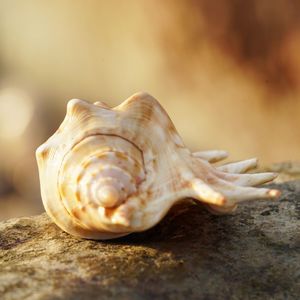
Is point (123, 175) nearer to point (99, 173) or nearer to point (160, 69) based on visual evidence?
point (99, 173)

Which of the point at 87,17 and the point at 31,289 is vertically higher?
the point at 87,17

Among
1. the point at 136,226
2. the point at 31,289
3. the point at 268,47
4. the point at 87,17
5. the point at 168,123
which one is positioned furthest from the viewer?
the point at 87,17

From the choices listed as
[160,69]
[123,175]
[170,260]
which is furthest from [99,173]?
[160,69]

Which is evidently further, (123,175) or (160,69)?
(160,69)

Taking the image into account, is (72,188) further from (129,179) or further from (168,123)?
(168,123)

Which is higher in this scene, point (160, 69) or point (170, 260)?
point (160, 69)

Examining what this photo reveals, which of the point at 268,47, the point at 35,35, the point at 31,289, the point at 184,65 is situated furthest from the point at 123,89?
the point at 31,289

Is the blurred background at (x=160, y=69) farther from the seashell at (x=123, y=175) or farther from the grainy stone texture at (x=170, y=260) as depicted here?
the seashell at (x=123, y=175)
